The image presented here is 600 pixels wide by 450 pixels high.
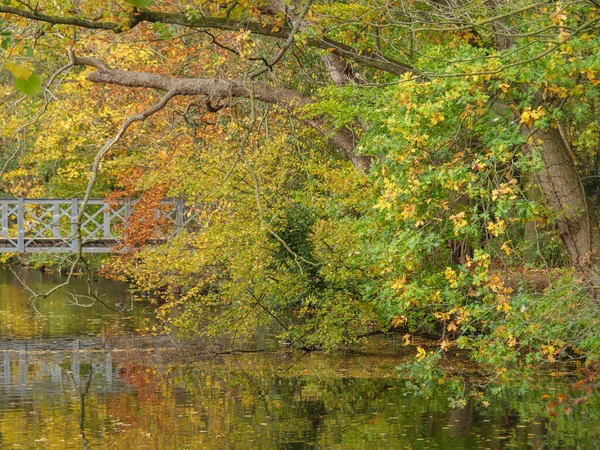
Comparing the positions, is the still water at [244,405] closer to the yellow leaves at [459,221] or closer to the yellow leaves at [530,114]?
the yellow leaves at [459,221]

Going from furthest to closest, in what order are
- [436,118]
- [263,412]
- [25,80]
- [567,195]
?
[263,412]
[567,195]
[436,118]
[25,80]

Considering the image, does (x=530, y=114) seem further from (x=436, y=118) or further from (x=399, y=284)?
(x=399, y=284)

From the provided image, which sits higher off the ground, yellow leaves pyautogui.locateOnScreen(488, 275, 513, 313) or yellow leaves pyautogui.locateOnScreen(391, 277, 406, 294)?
yellow leaves pyautogui.locateOnScreen(391, 277, 406, 294)

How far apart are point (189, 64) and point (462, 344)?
1086 cm

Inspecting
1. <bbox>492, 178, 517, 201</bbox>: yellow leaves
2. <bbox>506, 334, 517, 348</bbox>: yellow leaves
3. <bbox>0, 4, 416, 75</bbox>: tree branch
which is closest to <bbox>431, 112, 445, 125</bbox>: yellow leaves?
<bbox>492, 178, 517, 201</bbox>: yellow leaves

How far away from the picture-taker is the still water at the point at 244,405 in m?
11.5

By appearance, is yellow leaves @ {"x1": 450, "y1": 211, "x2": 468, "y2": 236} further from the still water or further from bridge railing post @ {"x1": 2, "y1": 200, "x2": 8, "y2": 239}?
bridge railing post @ {"x1": 2, "y1": 200, "x2": 8, "y2": 239}

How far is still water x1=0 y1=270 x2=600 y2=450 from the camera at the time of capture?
11.5 m

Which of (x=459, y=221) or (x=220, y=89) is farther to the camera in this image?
(x=220, y=89)

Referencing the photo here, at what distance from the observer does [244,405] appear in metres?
13.7

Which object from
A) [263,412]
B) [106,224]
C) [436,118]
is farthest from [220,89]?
[106,224]

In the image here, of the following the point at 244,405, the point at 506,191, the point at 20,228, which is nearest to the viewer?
the point at 506,191

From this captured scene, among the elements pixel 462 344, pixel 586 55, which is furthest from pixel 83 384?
pixel 586 55

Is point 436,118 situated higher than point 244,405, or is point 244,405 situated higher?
point 436,118
